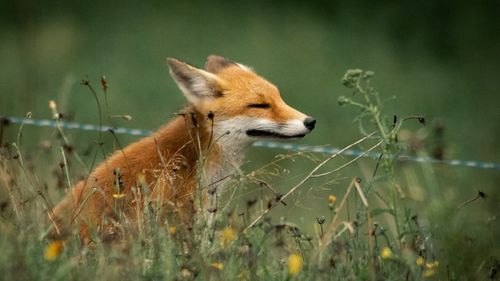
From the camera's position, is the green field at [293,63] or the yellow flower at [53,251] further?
the green field at [293,63]

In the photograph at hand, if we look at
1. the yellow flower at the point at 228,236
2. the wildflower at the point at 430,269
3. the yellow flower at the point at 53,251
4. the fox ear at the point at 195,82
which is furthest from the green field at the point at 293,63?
the wildflower at the point at 430,269

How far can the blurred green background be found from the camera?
54.9ft

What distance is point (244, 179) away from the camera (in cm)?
548

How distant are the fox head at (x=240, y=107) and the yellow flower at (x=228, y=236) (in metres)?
2.09

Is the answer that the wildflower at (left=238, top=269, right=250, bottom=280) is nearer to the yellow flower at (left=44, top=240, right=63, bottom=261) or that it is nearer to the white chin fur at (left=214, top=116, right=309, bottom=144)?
the yellow flower at (left=44, top=240, right=63, bottom=261)

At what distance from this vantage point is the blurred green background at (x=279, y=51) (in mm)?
16734

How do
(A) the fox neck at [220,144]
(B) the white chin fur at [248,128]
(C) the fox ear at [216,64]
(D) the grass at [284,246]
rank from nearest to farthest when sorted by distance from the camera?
(D) the grass at [284,246] → (A) the fox neck at [220,144] → (B) the white chin fur at [248,128] → (C) the fox ear at [216,64]

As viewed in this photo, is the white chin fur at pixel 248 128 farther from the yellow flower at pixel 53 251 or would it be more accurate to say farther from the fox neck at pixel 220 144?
the yellow flower at pixel 53 251

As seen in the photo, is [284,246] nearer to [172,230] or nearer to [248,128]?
[172,230]

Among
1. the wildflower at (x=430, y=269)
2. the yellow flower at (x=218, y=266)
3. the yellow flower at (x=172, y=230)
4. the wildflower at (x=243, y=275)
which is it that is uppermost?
the yellow flower at (x=172, y=230)

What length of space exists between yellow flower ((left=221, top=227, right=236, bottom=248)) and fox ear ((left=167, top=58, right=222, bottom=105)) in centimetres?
218

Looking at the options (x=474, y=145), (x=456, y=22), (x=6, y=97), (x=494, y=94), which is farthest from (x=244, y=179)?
(x=456, y=22)

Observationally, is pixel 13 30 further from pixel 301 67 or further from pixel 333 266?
pixel 333 266

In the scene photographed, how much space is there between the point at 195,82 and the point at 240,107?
326 mm
